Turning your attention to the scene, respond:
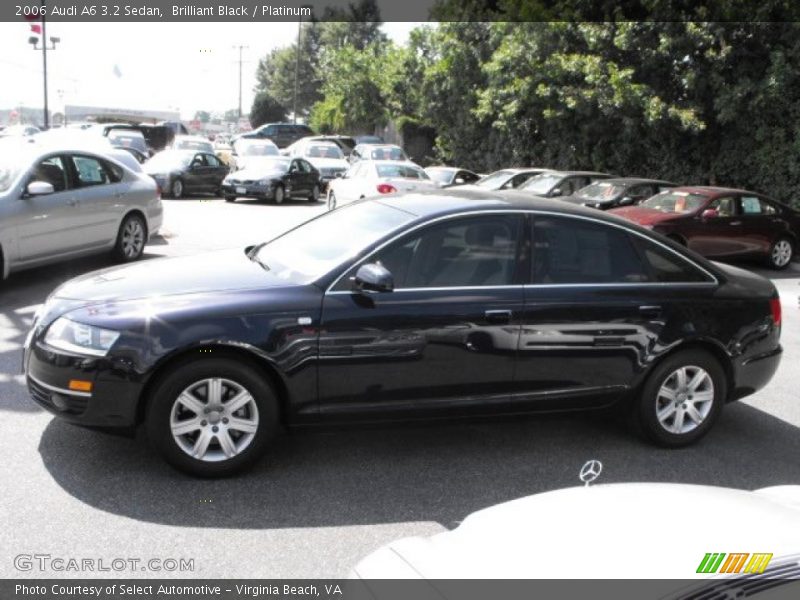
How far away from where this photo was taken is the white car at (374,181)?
18.4 meters

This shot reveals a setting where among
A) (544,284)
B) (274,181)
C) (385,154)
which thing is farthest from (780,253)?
(385,154)

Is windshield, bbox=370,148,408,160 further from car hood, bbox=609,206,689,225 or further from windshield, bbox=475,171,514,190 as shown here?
car hood, bbox=609,206,689,225

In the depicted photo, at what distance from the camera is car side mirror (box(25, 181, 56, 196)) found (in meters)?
9.05

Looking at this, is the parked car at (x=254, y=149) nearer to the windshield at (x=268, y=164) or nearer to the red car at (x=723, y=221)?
the windshield at (x=268, y=164)

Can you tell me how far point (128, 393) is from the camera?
14.6 ft

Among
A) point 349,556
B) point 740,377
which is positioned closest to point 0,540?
point 349,556

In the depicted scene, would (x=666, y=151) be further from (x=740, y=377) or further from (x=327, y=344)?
(x=327, y=344)

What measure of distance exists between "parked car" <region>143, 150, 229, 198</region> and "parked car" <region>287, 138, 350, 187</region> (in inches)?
260

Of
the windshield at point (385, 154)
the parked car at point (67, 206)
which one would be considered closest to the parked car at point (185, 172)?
the windshield at point (385, 154)

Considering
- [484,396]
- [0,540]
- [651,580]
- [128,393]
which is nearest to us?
[651,580]

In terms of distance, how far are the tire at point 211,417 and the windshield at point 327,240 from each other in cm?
69

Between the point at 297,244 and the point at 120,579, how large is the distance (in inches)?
99.8

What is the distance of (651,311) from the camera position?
5340 mm

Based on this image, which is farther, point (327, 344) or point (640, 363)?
point (640, 363)
